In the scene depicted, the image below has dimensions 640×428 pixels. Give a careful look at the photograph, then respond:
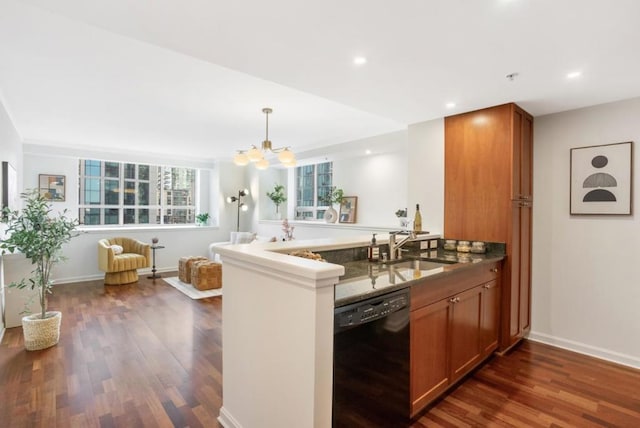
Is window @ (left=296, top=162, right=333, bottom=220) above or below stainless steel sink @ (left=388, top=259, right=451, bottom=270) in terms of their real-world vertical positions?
above

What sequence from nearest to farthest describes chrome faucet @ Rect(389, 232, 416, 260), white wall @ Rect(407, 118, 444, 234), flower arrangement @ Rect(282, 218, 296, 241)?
chrome faucet @ Rect(389, 232, 416, 260), white wall @ Rect(407, 118, 444, 234), flower arrangement @ Rect(282, 218, 296, 241)

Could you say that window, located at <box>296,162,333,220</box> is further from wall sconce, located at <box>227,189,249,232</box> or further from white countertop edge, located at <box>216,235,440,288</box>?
white countertop edge, located at <box>216,235,440,288</box>

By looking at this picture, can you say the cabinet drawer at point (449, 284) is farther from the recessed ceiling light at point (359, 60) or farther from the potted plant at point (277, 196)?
the potted plant at point (277, 196)

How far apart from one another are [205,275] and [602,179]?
509 centimetres

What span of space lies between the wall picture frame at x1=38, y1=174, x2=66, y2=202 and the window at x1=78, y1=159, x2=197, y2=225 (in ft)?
1.24

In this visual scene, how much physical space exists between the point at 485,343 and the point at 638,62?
7.56 feet

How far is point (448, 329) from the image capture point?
7.57 feet

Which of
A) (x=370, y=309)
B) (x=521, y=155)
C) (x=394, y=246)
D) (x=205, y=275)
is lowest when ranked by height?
(x=205, y=275)

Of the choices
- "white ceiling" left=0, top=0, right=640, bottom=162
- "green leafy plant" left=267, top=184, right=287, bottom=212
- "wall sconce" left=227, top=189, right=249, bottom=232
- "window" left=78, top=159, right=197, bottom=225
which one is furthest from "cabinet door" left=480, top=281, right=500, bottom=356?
"window" left=78, top=159, right=197, bottom=225

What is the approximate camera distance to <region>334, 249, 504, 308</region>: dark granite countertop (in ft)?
5.56

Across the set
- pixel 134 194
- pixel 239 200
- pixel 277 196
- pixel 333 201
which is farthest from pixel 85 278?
pixel 333 201

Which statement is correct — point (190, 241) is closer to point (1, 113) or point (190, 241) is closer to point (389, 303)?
point (1, 113)

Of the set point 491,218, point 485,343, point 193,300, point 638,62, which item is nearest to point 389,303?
point 485,343

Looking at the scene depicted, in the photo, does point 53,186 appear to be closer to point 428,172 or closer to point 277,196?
point 277,196
